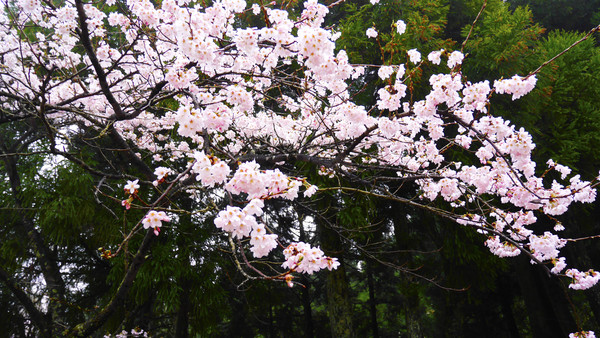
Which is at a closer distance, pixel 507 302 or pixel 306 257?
pixel 306 257

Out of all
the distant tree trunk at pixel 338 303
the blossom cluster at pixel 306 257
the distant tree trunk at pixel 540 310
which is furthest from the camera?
the distant tree trunk at pixel 540 310

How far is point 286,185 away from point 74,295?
8.28 metres

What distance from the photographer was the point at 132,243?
264 inches

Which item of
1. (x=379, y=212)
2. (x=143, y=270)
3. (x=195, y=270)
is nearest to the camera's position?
(x=143, y=270)

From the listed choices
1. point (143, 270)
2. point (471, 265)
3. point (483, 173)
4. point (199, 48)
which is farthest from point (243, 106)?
point (471, 265)

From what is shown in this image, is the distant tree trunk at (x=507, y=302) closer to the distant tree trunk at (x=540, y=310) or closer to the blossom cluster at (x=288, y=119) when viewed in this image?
the distant tree trunk at (x=540, y=310)

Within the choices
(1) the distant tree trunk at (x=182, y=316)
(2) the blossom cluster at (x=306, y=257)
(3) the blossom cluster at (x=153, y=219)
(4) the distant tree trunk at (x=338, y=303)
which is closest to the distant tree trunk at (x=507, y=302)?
(4) the distant tree trunk at (x=338, y=303)

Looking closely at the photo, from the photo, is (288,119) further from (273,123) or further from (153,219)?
(153,219)

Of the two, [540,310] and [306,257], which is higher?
[540,310]

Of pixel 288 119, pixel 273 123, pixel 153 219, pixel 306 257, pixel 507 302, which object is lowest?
pixel 306 257

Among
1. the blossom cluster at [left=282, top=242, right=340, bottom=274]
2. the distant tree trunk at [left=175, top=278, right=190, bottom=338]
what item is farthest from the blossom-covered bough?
the distant tree trunk at [left=175, top=278, right=190, bottom=338]

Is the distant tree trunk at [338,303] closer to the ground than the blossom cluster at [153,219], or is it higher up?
higher up

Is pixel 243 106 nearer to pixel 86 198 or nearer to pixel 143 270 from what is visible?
pixel 143 270

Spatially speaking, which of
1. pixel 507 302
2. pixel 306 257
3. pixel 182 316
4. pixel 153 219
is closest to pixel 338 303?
pixel 182 316
